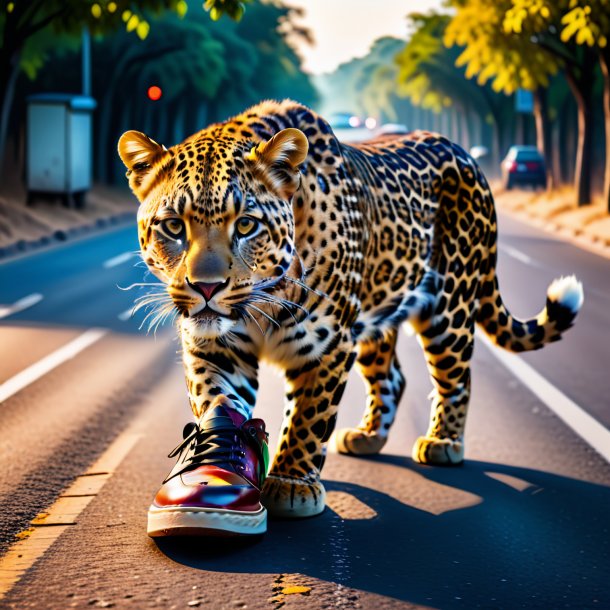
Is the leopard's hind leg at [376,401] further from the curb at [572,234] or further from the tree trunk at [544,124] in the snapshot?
the tree trunk at [544,124]

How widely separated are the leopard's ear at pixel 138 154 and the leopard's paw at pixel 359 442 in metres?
2.49

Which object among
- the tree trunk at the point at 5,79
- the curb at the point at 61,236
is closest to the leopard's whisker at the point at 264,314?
the curb at the point at 61,236

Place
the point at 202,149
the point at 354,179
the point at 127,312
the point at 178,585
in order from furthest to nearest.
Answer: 1. the point at 127,312
2. the point at 354,179
3. the point at 202,149
4. the point at 178,585

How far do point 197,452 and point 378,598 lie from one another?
0.97m

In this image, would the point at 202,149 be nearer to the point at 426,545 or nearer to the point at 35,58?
the point at 426,545

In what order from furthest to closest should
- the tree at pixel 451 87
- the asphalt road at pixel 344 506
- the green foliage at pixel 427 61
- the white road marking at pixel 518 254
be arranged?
the tree at pixel 451 87 → the green foliage at pixel 427 61 → the white road marking at pixel 518 254 → the asphalt road at pixel 344 506

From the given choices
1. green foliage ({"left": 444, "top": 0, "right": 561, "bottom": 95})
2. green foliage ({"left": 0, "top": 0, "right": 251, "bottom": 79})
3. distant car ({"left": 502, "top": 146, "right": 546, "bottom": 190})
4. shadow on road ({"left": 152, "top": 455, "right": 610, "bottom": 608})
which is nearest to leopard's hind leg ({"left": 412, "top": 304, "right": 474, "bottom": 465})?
shadow on road ({"left": 152, "top": 455, "right": 610, "bottom": 608})

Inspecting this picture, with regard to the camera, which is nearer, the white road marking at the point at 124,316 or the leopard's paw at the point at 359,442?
the leopard's paw at the point at 359,442

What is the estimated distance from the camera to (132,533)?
5.52 m

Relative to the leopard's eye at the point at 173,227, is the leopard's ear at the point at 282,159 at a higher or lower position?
higher

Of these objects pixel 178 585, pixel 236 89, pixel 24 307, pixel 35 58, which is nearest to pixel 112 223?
pixel 35 58

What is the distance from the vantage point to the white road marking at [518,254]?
22.5 metres

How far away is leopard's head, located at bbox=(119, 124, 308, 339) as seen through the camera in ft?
16.3

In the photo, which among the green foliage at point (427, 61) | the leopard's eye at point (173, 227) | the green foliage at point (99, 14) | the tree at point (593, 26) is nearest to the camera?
the leopard's eye at point (173, 227)
